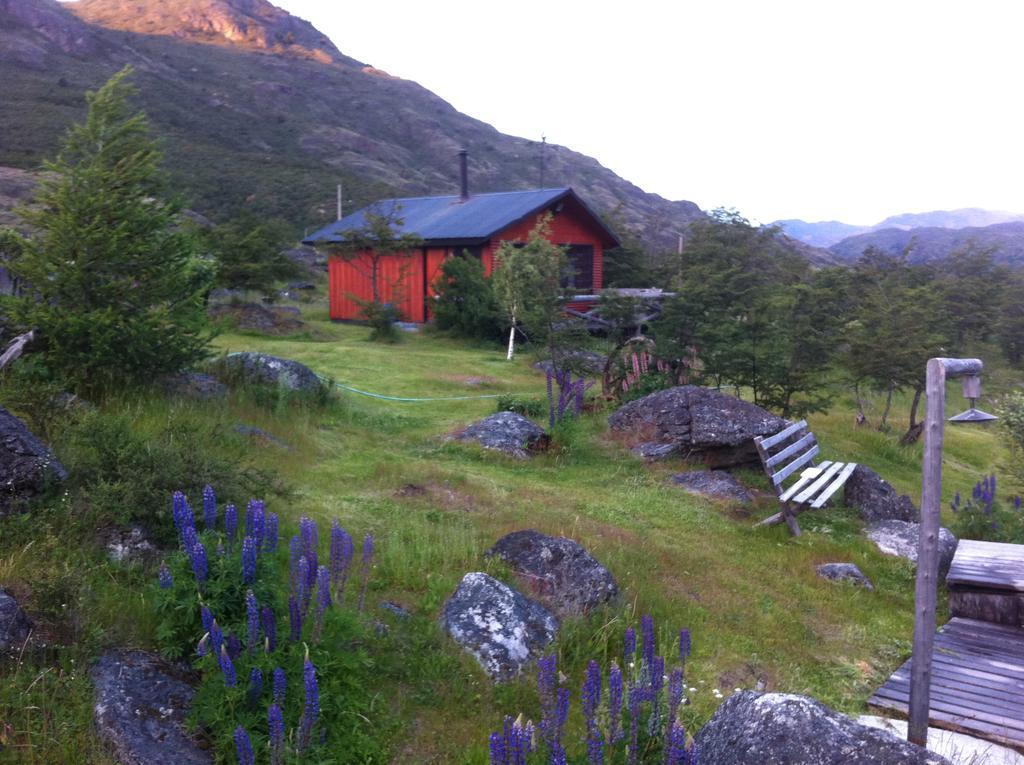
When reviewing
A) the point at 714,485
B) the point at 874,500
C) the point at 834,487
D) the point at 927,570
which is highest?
the point at 927,570

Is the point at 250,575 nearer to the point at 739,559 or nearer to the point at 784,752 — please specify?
the point at 784,752

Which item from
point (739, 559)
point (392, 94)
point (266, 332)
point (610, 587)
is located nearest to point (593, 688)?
point (610, 587)

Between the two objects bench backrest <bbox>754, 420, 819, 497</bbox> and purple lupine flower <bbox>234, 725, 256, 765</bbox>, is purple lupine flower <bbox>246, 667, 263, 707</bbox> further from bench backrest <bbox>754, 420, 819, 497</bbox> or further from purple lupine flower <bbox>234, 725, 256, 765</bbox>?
bench backrest <bbox>754, 420, 819, 497</bbox>

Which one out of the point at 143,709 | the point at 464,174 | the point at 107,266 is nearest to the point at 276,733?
the point at 143,709

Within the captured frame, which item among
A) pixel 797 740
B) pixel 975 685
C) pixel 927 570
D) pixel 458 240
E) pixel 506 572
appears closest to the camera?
pixel 797 740

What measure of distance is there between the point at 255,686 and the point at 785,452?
24.4ft

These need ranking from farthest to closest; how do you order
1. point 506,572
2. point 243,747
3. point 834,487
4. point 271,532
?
point 834,487, point 506,572, point 271,532, point 243,747

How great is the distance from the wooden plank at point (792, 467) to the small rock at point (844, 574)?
1.16 m

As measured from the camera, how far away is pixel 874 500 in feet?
32.4

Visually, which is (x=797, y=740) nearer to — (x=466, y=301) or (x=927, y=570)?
(x=927, y=570)

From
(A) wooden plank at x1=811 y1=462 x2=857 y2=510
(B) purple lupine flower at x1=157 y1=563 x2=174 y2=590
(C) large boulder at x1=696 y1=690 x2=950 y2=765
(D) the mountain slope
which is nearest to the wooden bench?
(A) wooden plank at x1=811 y1=462 x2=857 y2=510

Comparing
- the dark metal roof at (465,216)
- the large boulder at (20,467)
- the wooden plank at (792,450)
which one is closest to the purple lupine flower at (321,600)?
the large boulder at (20,467)

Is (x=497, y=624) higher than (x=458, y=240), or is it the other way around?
(x=458, y=240)

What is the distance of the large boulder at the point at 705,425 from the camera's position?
408 inches
